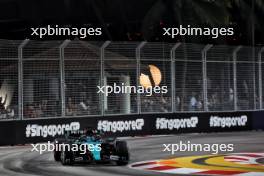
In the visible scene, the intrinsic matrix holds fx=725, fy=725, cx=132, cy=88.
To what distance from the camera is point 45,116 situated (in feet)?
84.4

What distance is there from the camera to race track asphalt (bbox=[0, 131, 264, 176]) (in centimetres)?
1598

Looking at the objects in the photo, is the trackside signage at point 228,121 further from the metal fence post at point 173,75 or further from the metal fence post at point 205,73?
the metal fence post at point 173,75

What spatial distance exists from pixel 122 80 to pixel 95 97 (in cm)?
138

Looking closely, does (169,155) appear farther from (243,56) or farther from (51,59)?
(243,56)

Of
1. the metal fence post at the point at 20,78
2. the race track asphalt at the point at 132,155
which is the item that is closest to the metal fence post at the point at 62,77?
the metal fence post at the point at 20,78

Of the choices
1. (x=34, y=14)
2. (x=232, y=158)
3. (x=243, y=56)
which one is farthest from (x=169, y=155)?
(x=34, y=14)

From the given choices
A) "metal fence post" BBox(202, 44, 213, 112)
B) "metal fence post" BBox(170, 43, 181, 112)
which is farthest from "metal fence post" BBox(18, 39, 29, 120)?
"metal fence post" BBox(202, 44, 213, 112)
